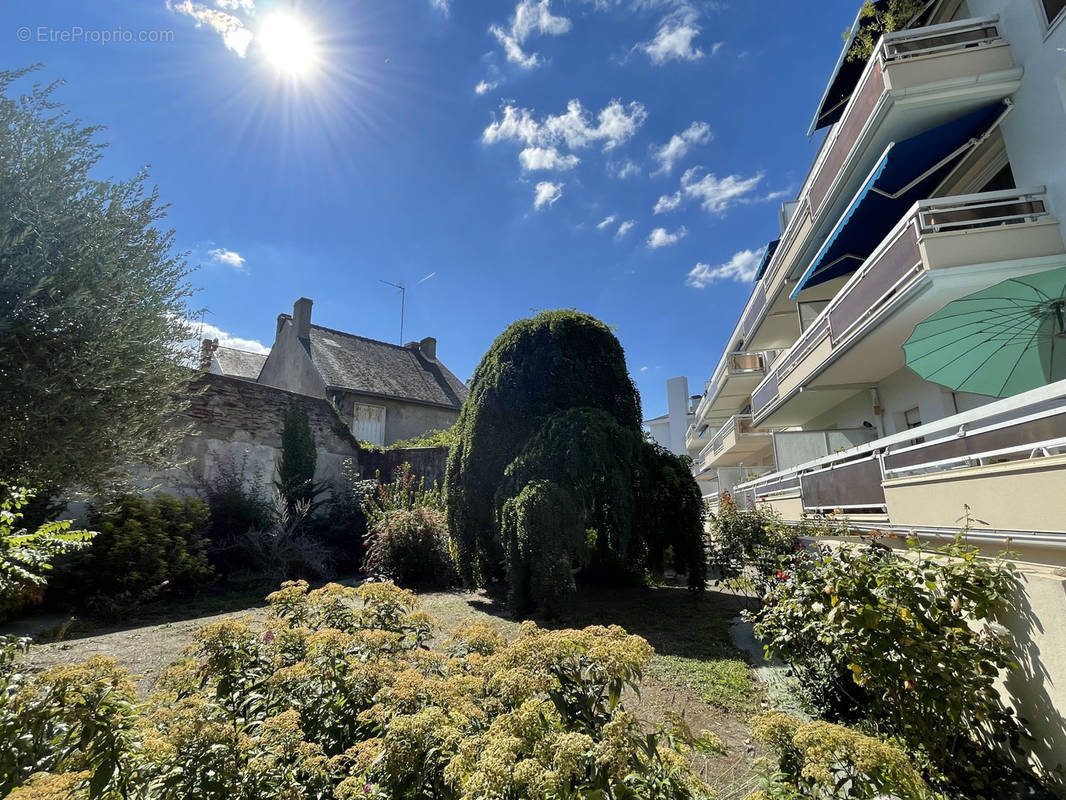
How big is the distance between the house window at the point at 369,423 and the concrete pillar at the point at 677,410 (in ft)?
89.3

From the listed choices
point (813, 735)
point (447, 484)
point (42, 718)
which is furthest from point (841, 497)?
point (42, 718)

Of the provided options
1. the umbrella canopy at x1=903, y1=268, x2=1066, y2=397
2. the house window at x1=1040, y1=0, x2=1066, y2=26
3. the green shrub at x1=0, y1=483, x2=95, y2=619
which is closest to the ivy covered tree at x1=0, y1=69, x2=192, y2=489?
the green shrub at x1=0, y1=483, x2=95, y2=619

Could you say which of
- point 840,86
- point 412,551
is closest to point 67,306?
point 412,551

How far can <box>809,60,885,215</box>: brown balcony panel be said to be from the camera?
300 inches

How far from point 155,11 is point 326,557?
34.8 ft

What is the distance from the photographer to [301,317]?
77.3ft

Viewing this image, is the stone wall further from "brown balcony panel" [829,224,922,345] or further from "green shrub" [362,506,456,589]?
"brown balcony panel" [829,224,922,345]

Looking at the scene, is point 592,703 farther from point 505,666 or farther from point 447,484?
point 447,484

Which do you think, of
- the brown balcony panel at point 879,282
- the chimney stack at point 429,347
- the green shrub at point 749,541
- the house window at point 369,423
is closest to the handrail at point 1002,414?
the green shrub at point 749,541

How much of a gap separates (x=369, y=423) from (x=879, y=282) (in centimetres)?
2024

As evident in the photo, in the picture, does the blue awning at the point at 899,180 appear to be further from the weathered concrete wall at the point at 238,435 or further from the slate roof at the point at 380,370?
the slate roof at the point at 380,370

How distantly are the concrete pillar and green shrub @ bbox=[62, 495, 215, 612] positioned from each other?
37708 millimetres

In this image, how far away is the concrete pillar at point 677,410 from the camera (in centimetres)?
4203

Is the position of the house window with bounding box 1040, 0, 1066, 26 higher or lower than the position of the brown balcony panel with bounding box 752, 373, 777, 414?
higher
